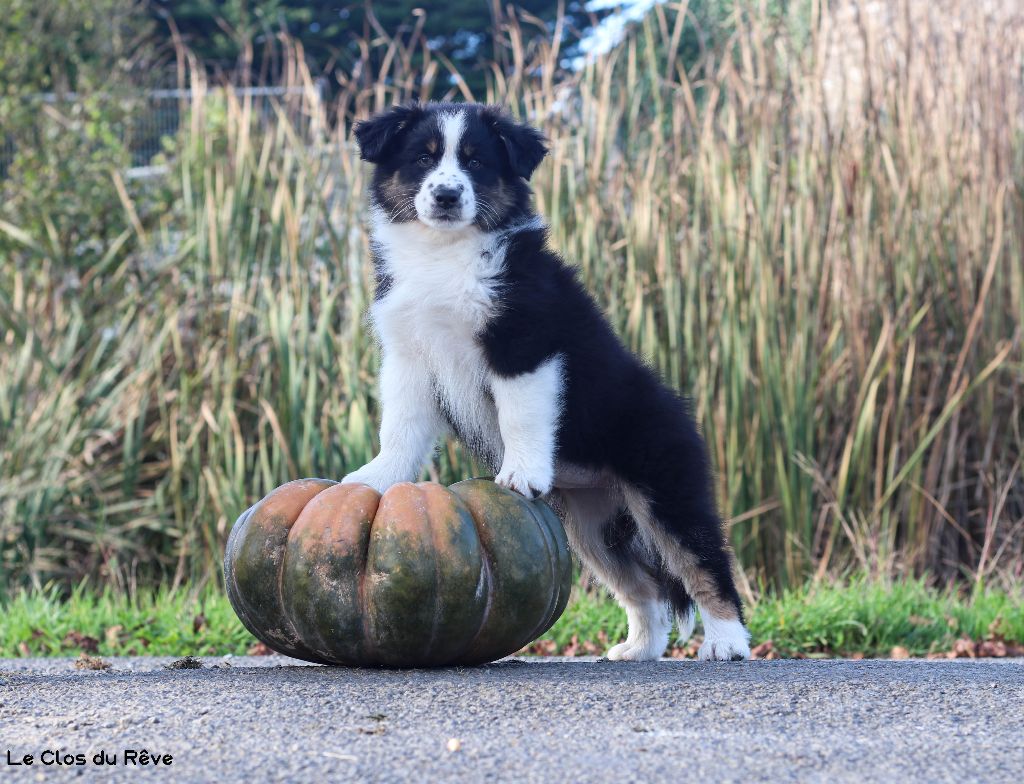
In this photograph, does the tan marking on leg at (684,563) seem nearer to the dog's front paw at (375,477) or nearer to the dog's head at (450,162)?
the dog's front paw at (375,477)

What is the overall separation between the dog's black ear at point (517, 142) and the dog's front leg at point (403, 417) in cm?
74

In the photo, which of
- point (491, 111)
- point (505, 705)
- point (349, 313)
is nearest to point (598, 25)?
point (349, 313)

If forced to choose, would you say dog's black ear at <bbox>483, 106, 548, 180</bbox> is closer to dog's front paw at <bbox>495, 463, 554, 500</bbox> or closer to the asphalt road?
dog's front paw at <bbox>495, 463, 554, 500</bbox>

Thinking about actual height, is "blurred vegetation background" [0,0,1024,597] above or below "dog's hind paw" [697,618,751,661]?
above

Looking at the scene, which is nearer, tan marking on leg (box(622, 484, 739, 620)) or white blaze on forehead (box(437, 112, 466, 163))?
tan marking on leg (box(622, 484, 739, 620))

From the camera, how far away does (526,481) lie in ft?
10.3

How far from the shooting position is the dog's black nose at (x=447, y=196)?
3.33 metres

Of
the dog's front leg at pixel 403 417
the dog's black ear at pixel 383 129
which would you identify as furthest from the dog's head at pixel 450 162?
the dog's front leg at pixel 403 417

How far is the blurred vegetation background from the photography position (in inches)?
211

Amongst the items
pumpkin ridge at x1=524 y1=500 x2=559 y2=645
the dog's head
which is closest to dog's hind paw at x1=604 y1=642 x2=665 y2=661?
pumpkin ridge at x1=524 y1=500 x2=559 y2=645

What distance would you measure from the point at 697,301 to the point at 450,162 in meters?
2.39

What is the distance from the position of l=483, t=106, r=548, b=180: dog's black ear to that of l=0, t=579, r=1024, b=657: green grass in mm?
1853

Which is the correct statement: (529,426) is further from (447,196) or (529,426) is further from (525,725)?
(525,725)

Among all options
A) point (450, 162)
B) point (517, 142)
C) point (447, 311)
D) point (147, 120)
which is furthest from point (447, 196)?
point (147, 120)
